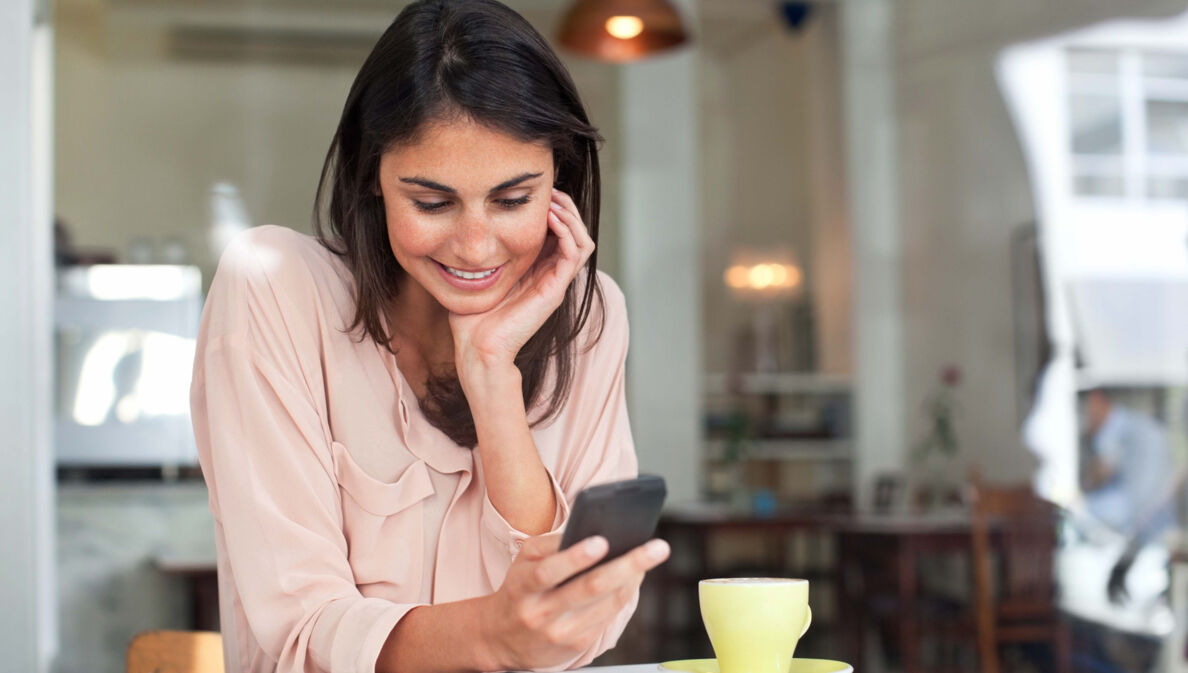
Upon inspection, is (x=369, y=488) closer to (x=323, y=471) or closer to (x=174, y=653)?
(x=323, y=471)

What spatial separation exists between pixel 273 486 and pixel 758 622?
357 millimetres

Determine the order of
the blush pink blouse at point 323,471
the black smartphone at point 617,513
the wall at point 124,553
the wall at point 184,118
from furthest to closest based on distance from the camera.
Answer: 1. the wall at point 184,118
2. the wall at point 124,553
3. the blush pink blouse at point 323,471
4. the black smartphone at point 617,513

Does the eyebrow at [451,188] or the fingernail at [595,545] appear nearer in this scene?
the fingernail at [595,545]

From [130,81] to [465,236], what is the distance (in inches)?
208

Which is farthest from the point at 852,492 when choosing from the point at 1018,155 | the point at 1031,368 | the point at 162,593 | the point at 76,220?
the point at 76,220

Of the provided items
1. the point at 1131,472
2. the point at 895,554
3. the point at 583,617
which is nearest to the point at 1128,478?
the point at 1131,472

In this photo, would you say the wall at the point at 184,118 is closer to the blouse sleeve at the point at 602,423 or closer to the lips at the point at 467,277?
the blouse sleeve at the point at 602,423

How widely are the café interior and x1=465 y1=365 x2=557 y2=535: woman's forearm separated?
1491 millimetres

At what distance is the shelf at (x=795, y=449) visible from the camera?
20.8 feet

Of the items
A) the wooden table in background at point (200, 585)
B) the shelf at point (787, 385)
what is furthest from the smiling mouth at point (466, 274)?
the shelf at point (787, 385)

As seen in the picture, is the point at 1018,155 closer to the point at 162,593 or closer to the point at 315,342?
the point at 162,593

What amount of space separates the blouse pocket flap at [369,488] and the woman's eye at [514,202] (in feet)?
0.72

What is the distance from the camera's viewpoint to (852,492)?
6.30m

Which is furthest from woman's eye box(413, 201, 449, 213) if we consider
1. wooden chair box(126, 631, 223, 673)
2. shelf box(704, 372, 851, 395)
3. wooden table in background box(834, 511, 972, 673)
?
shelf box(704, 372, 851, 395)
